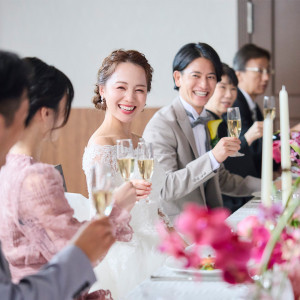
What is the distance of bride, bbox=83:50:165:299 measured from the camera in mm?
1988

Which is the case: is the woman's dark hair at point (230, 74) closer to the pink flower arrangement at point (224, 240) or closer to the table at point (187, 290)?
the table at point (187, 290)

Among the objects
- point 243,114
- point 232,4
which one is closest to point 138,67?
point 243,114

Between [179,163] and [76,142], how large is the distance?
2.68 m

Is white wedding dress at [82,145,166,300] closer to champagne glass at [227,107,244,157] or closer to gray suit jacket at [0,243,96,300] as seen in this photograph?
champagne glass at [227,107,244,157]

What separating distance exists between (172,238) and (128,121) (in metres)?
1.57

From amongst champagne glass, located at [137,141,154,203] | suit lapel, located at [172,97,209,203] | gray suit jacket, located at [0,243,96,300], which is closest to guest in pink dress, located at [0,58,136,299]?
gray suit jacket, located at [0,243,96,300]

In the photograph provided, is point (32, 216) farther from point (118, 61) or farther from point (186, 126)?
point (186, 126)

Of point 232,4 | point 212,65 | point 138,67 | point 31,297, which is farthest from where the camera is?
point 232,4

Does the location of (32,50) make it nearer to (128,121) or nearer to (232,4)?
(232,4)

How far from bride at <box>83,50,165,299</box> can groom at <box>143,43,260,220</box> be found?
0.19 m

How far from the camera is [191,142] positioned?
9.52 ft

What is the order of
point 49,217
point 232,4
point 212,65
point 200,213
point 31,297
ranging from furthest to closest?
point 232,4
point 212,65
point 49,217
point 31,297
point 200,213

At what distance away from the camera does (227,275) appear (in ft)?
2.77

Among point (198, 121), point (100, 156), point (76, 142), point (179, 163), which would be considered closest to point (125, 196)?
point (100, 156)
